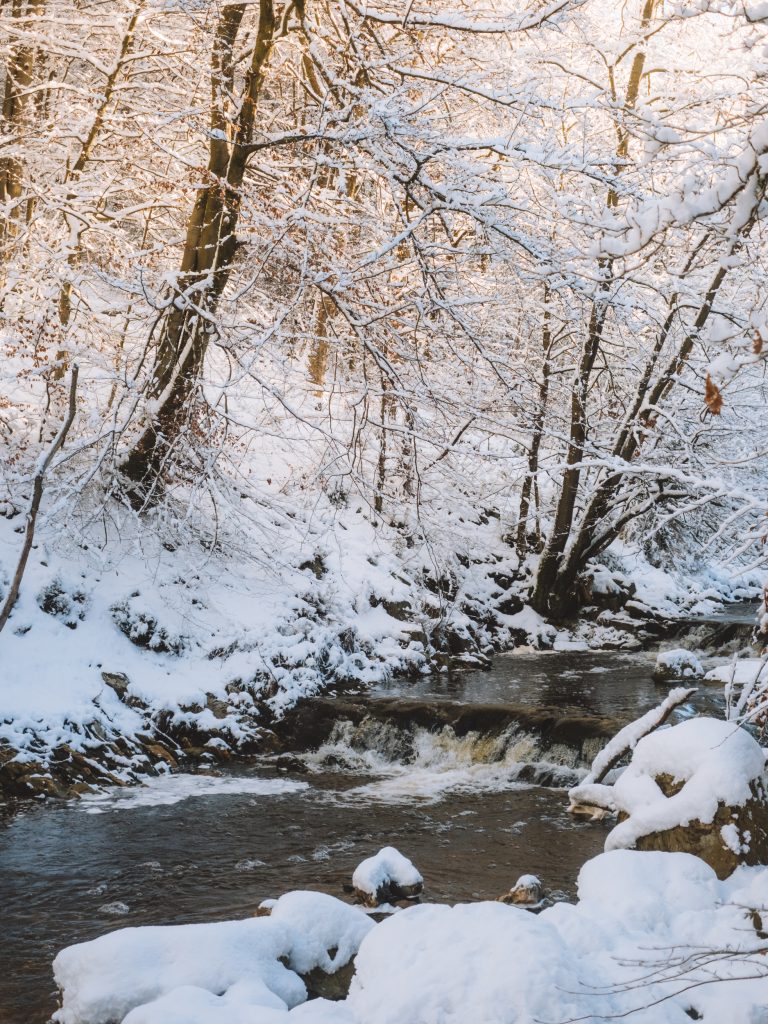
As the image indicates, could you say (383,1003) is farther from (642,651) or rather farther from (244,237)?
(642,651)

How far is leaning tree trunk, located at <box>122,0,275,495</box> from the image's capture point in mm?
8305

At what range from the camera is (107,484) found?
355 inches

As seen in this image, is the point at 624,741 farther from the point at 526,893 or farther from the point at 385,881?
the point at 385,881

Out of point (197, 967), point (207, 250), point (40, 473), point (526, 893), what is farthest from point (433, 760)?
point (207, 250)

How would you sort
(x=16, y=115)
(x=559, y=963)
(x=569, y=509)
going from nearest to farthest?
(x=559, y=963)
(x=16, y=115)
(x=569, y=509)

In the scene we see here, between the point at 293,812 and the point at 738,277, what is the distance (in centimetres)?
903

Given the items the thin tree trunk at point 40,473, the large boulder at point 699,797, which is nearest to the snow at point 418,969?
the large boulder at point 699,797

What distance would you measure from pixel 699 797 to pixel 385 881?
2289 millimetres

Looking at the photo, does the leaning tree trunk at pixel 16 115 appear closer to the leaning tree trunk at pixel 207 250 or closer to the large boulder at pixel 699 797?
the leaning tree trunk at pixel 207 250

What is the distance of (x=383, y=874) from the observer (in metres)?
5.84

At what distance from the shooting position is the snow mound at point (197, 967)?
3.84 meters

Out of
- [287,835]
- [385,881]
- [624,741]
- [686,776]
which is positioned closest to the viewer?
[385,881]

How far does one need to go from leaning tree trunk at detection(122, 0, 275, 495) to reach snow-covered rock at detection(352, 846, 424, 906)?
4.42m

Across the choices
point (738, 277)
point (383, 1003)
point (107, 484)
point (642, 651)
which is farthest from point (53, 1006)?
point (642, 651)
